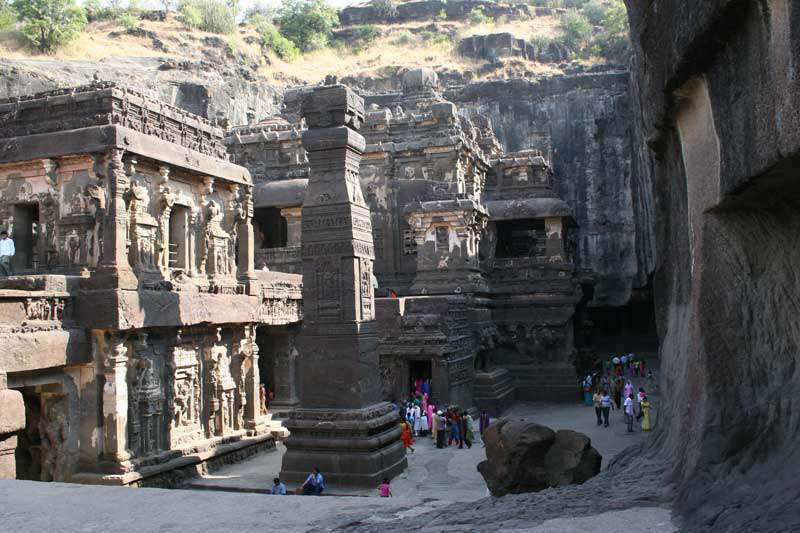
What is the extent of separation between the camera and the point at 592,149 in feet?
111

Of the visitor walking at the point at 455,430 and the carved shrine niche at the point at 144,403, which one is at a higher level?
the carved shrine niche at the point at 144,403

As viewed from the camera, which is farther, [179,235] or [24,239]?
[179,235]

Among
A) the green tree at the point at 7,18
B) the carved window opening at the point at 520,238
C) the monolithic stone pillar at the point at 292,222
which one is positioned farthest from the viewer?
the green tree at the point at 7,18

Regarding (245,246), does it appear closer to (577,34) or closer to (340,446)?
(340,446)

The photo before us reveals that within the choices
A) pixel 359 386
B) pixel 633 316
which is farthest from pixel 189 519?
pixel 633 316

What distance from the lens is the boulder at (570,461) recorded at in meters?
5.89

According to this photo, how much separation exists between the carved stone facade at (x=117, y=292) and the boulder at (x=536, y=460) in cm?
688

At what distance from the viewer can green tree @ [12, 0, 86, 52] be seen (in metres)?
36.8

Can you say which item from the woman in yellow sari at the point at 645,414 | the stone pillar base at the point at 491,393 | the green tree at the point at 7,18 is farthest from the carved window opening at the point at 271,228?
the green tree at the point at 7,18

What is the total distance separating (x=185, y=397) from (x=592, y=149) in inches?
1015

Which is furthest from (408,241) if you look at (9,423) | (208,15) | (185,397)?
(208,15)

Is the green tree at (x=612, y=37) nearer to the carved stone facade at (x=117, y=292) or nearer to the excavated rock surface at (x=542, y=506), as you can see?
the carved stone facade at (x=117, y=292)

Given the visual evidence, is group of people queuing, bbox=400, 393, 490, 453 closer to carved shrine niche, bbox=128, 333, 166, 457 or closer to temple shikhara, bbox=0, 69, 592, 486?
temple shikhara, bbox=0, 69, 592, 486

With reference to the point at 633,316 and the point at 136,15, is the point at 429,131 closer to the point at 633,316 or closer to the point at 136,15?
the point at 633,316
